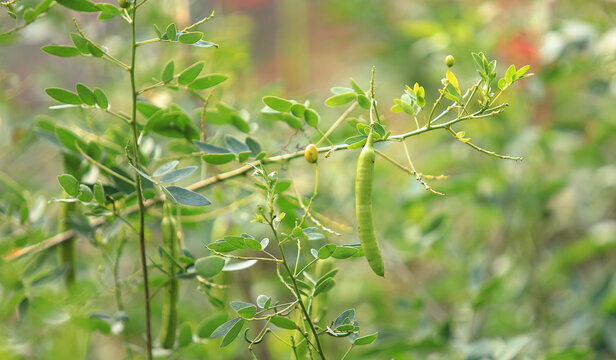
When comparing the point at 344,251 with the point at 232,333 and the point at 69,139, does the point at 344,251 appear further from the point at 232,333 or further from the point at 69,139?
the point at 69,139

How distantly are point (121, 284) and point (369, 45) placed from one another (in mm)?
1413

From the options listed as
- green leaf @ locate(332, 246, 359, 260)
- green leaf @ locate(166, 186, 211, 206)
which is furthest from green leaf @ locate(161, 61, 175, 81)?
green leaf @ locate(332, 246, 359, 260)

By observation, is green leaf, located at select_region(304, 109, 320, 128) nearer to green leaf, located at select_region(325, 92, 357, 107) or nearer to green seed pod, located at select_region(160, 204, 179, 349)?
green leaf, located at select_region(325, 92, 357, 107)

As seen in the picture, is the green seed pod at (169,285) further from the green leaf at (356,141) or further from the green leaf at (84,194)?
the green leaf at (356,141)

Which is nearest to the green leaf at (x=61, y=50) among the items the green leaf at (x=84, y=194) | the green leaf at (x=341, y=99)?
the green leaf at (x=84, y=194)

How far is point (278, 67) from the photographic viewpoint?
2338mm

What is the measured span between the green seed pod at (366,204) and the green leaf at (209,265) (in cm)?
13

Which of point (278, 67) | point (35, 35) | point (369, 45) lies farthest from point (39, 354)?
point (278, 67)

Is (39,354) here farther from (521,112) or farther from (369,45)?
(369,45)

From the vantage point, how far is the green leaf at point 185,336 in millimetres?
570

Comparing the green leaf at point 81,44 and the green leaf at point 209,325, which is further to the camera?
the green leaf at point 209,325

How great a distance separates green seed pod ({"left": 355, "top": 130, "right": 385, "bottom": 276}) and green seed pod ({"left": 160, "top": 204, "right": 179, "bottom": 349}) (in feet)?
0.59

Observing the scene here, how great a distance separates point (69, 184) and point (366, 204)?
233 millimetres

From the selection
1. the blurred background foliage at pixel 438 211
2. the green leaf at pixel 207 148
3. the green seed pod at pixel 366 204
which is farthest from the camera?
the blurred background foliage at pixel 438 211
